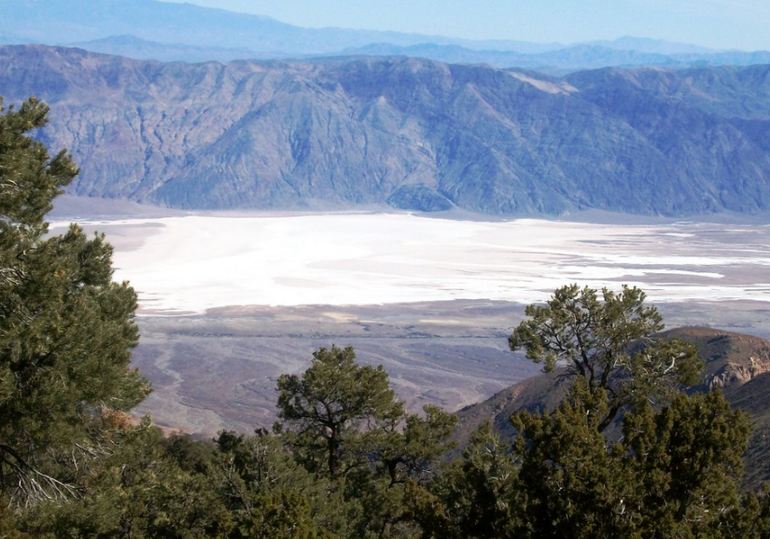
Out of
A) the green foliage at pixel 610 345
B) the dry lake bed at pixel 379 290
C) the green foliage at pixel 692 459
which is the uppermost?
the green foliage at pixel 610 345

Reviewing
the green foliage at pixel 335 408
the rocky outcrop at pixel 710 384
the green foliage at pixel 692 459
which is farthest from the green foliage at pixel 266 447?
the rocky outcrop at pixel 710 384

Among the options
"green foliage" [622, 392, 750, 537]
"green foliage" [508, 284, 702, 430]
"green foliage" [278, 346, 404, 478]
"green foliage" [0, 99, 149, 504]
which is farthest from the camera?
"green foliage" [278, 346, 404, 478]

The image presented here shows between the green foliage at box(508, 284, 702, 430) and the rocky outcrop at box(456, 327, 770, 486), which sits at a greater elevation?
the green foliage at box(508, 284, 702, 430)

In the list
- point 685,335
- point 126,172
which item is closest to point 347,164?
point 126,172

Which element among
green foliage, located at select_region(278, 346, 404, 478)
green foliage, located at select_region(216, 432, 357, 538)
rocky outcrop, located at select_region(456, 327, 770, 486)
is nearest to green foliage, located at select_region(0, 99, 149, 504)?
green foliage, located at select_region(216, 432, 357, 538)

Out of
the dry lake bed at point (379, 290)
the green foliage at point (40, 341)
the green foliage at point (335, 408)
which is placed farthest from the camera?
the dry lake bed at point (379, 290)

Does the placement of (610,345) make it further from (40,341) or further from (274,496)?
(40,341)

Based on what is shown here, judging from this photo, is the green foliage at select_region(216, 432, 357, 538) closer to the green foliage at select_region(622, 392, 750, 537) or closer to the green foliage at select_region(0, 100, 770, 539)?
the green foliage at select_region(0, 100, 770, 539)

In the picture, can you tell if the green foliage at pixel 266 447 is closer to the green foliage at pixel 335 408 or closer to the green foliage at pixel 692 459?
the green foliage at pixel 692 459
